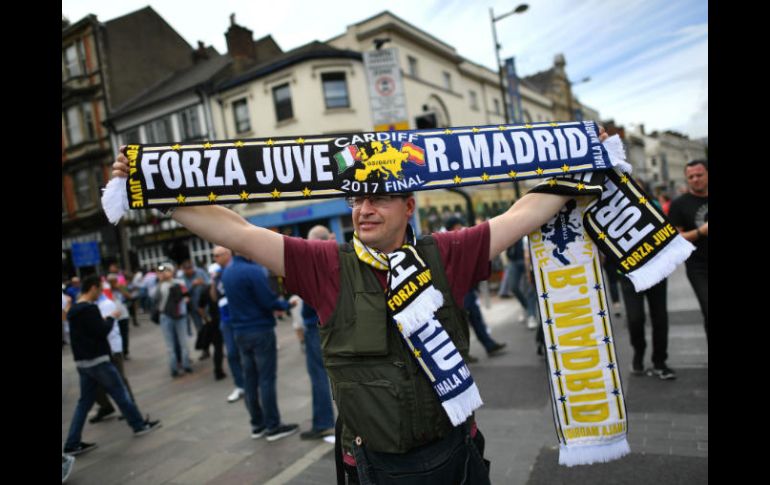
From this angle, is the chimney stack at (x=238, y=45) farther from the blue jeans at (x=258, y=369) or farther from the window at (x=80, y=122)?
the blue jeans at (x=258, y=369)

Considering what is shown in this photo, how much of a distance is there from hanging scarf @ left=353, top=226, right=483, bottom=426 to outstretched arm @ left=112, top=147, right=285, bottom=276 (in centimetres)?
47

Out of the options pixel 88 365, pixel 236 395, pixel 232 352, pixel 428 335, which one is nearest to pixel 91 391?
pixel 88 365

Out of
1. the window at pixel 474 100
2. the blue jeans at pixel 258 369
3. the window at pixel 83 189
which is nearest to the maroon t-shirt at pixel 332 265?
the blue jeans at pixel 258 369

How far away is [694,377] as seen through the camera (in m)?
4.79

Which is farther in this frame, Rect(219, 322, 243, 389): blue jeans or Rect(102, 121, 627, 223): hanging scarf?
Rect(219, 322, 243, 389): blue jeans

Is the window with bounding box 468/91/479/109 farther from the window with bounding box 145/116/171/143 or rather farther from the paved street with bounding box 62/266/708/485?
the paved street with bounding box 62/266/708/485

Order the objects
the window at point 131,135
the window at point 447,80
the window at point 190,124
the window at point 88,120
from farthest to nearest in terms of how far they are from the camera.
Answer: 1. the window at point 447,80
2. the window at point 88,120
3. the window at point 131,135
4. the window at point 190,124

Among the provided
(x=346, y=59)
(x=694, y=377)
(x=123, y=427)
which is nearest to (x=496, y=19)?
(x=346, y=59)

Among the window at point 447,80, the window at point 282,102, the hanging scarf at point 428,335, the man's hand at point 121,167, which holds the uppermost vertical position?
the window at point 447,80

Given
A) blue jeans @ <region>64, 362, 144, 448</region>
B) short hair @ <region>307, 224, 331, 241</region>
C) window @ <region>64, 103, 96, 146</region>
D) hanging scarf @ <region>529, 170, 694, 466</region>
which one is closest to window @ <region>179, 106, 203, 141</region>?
window @ <region>64, 103, 96, 146</region>

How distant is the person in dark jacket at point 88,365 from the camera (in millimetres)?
5188

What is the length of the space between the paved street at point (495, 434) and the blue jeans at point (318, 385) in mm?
247

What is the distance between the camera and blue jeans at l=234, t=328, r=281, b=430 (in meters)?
4.91
